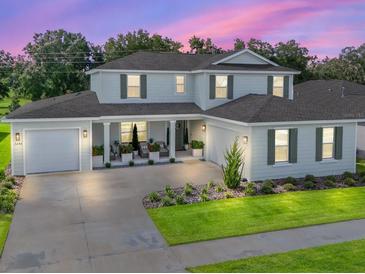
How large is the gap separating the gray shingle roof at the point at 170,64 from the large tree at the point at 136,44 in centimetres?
1895

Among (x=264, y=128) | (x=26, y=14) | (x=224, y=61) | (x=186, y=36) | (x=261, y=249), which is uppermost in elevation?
(x=186, y=36)

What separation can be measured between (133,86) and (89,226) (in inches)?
488

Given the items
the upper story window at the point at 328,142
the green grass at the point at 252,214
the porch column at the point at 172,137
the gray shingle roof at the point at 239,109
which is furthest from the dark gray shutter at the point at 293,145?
the porch column at the point at 172,137

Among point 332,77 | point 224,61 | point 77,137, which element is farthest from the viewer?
point 332,77

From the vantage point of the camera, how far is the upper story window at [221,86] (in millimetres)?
22000

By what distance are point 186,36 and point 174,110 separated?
25.7 metres

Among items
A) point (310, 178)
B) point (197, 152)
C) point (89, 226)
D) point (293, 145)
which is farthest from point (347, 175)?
point (89, 226)

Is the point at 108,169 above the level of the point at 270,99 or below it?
below

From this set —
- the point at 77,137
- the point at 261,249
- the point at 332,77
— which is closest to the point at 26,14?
the point at 77,137

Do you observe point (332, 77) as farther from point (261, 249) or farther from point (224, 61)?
point (261, 249)

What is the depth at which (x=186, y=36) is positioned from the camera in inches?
1762

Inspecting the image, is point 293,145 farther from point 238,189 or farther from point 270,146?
point 238,189

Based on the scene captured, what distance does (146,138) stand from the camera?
22.7 m

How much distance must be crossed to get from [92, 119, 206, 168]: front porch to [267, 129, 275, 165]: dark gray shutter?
5858 millimetres
